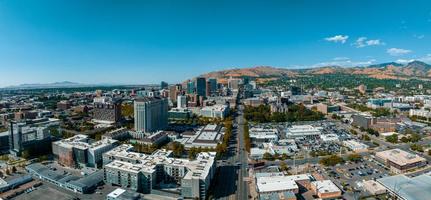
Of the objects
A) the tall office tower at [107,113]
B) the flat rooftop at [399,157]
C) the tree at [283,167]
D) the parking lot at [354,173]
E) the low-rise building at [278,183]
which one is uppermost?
the tall office tower at [107,113]

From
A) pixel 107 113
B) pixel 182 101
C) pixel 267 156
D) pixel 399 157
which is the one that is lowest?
pixel 267 156

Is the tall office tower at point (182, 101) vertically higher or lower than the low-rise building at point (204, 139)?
higher

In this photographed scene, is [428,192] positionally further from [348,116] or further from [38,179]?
[348,116]

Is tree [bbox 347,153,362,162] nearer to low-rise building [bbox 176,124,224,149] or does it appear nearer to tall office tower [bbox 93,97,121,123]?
low-rise building [bbox 176,124,224,149]

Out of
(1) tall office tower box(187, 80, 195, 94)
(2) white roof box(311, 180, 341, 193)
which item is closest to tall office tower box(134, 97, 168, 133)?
(2) white roof box(311, 180, 341, 193)

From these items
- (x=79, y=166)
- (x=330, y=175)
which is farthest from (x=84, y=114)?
(x=330, y=175)

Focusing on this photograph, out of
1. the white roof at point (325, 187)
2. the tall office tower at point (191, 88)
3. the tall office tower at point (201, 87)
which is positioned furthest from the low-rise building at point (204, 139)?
the tall office tower at point (191, 88)

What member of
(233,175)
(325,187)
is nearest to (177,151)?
(233,175)

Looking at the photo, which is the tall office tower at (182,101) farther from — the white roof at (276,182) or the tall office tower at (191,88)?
the white roof at (276,182)

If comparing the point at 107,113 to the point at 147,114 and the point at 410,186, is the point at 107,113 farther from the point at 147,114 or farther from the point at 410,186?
the point at 410,186

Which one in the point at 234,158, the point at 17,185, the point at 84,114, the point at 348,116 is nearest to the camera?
the point at 17,185

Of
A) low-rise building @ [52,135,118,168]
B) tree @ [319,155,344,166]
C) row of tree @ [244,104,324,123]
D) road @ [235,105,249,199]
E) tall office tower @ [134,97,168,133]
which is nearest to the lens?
road @ [235,105,249,199]
